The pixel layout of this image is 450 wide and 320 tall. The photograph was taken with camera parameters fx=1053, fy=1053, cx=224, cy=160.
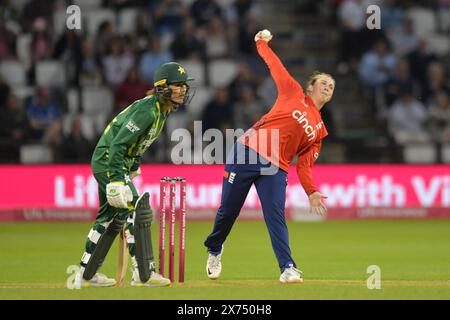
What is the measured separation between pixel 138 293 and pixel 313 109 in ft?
7.16

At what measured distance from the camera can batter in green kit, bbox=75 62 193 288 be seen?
7629 millimetres

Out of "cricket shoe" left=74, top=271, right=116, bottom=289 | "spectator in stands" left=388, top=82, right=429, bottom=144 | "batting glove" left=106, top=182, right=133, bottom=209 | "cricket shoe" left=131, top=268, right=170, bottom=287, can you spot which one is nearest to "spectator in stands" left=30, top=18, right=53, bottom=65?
"spectator in stands" left=388, top=82, right=429, bottom=144

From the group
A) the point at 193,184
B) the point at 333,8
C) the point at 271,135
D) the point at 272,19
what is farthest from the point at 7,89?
the point at 271,135

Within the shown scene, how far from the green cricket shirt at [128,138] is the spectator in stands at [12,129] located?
7403mm

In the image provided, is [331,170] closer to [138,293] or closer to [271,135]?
[271,135]

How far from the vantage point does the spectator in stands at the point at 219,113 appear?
1559 cm

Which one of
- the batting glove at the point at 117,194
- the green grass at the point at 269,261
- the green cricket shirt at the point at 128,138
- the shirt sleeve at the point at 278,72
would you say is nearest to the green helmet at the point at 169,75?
the green cricket shirt at the point at 128,138

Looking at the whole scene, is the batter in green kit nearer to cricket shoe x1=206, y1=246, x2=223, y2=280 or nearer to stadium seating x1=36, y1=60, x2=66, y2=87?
cricket shoe x1=206, y1=246, x2=223, y2=280

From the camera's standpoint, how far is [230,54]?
17.2m

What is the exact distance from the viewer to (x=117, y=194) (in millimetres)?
7473

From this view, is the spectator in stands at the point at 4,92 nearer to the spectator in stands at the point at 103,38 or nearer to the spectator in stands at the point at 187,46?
the spectator in stands at the point at 103,38

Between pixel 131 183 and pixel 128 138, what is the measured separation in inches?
16.6

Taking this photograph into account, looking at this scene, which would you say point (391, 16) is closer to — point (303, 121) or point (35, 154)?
point (35, 154)
